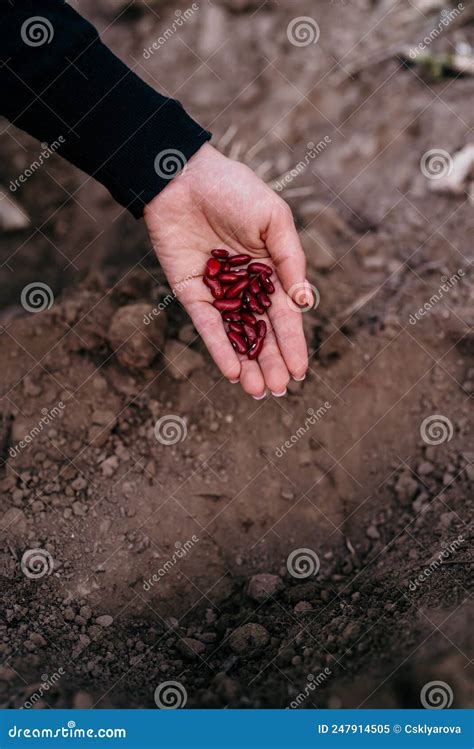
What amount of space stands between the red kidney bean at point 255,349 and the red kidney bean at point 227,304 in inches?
9.7

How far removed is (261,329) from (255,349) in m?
0.13

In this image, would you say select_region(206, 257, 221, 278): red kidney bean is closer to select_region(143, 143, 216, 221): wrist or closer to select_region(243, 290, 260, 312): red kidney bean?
select_region(243, 290, 260, 312): red kidney bean

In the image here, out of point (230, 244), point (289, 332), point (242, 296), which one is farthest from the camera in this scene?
point (230, 244)

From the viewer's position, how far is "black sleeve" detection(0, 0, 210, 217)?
3.42 metres

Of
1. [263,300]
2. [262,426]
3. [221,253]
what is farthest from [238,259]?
[262,426]

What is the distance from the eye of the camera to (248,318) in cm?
363

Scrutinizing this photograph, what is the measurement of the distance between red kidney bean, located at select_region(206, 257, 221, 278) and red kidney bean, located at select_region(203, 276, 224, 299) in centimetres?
3

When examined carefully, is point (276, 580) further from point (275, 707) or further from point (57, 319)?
point (57, 319)

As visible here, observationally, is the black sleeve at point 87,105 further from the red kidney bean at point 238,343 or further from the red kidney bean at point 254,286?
the red kidney bean at point 238,343

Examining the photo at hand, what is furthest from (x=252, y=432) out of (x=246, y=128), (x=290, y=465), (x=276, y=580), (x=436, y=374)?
(x=246, y=128)

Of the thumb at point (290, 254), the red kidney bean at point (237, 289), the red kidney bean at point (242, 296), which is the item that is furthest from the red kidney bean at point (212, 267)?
the thumb at point (290, 254)

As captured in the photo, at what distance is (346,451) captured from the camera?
12.3 ft

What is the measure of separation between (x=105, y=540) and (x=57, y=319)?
4.56 ft

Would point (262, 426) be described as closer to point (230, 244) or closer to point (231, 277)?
point (231, 277)
